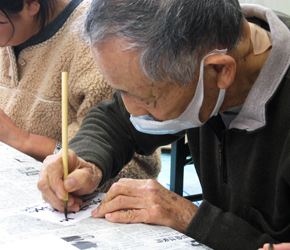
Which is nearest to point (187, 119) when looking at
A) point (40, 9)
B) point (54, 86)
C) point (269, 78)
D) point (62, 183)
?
point (269, 78)

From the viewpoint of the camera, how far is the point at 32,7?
1.34m

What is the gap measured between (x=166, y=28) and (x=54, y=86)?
0.81m

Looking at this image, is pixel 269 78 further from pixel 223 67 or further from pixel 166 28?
pixel 166 28

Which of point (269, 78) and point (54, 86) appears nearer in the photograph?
point (269, 78)

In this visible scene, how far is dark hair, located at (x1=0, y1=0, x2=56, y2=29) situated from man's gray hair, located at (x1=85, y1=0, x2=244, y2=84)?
613mm

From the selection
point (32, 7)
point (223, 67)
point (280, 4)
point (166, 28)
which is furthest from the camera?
point (280, 4)

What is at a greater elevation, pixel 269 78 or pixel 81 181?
pixel 269 78

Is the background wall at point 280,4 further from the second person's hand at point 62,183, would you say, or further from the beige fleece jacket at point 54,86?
the second person's hand at point 62,183

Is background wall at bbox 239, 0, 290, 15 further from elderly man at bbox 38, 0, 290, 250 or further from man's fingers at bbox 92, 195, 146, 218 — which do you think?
man's fingers at bbox 92, 195, 146, 218

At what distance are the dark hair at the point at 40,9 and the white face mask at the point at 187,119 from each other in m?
0.60

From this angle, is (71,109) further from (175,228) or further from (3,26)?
(175,228)

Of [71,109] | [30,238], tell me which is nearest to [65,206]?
[30,238]

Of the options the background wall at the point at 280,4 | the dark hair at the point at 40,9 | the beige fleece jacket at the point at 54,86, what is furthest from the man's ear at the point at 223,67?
the background wall at the point at 280,4

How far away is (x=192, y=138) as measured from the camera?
1.07 meters
